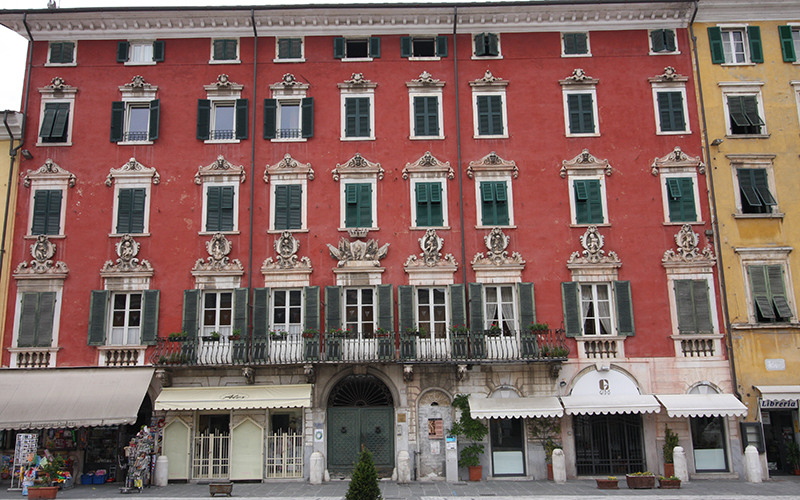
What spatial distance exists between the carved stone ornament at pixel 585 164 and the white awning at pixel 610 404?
803cm

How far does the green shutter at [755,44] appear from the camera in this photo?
82.9ft

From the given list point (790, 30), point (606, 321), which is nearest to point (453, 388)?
point (606, 321)

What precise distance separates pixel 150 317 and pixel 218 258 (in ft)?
10.2

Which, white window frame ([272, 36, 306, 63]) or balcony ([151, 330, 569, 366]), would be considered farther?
white window frame ([272, 36, 306, 63])

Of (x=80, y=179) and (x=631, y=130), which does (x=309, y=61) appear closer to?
(x=80, y=179)

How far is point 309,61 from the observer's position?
83.9 feet

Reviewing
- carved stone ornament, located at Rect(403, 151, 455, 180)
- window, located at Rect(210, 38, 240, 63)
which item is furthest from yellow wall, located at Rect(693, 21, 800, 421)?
window, located at Rect(210, 38, 240, 63)

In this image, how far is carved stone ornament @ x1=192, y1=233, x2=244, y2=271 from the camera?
23.7 metres

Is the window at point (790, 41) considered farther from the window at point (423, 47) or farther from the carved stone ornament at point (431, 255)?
the carved stone ornament at point (431, 255)

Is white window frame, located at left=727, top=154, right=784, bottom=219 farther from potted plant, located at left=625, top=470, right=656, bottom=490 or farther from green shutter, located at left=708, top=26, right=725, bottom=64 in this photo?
potted plant, located at left=625, top=470, right=656, bottom=490

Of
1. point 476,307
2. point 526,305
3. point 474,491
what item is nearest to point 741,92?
point 526,305

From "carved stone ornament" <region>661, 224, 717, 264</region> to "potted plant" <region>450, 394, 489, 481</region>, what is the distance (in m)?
8.83

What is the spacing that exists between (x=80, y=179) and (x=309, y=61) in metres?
→ 9.60

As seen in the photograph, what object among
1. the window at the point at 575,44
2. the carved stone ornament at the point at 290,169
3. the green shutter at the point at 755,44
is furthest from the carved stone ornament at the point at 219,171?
the green shutter at the point at 755,44
